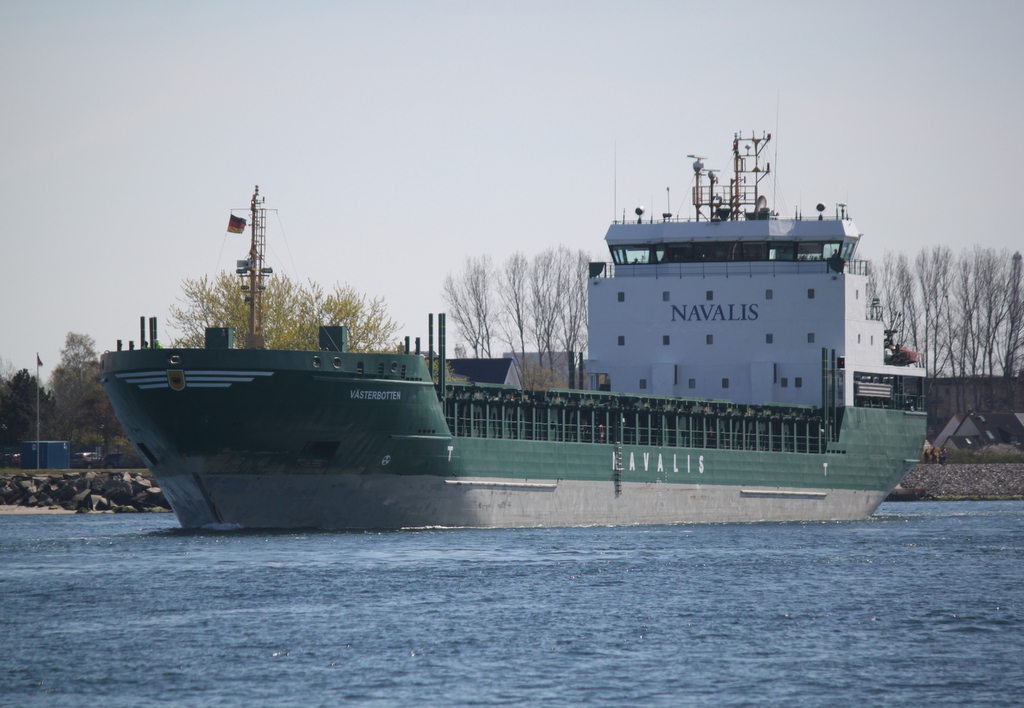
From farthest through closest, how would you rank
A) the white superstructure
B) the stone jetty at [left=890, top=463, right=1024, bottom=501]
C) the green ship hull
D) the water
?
1. the stone jetty at [left=890, top=463, right=1024, bottom=501]
2. the white superstructure
3. the green ship hull
4. the water

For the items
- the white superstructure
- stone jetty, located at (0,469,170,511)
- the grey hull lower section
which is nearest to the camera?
the grey hull lower section

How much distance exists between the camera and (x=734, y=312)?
44.8 meters

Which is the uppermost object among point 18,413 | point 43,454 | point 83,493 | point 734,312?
point 734,312

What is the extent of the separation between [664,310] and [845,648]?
26980 millimetres

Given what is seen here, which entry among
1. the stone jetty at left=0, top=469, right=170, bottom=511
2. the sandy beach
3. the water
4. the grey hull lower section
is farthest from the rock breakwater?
the sandy beach

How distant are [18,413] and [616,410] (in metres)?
35.2

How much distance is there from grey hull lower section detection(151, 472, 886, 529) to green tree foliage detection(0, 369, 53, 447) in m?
32.8

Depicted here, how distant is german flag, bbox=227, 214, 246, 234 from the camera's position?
3862 cm

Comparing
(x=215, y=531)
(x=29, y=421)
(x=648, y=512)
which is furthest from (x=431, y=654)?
(x=29, y=421)

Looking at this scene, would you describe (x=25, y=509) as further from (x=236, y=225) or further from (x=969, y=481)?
(x=969, y=481)

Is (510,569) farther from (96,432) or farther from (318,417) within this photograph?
(96,432)

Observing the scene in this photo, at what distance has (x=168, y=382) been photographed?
30.0 m

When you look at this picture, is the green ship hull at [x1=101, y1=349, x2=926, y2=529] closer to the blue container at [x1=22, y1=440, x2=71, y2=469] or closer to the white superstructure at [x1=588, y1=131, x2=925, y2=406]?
the white superstructure at [x1=588, y1=131, x2=925, y2=406]

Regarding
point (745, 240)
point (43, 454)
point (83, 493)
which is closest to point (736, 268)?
point (745, 240)
